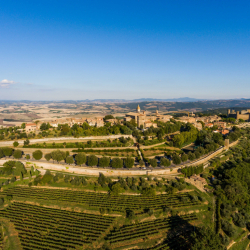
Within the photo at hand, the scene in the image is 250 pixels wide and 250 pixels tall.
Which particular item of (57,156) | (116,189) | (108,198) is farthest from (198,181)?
(57,156)

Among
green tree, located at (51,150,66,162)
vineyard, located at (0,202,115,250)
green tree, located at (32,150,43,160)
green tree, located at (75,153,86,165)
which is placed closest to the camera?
vineyard, located at (0,202,115,250)

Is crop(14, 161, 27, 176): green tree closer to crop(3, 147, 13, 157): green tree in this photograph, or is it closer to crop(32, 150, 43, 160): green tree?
crop(32, 150, 43, 160): green tree

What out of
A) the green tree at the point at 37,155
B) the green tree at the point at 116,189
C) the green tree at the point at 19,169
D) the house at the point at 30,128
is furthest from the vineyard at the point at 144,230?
the house at the point at 30,128

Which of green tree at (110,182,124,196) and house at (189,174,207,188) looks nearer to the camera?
green tree at (110,182,124,196)

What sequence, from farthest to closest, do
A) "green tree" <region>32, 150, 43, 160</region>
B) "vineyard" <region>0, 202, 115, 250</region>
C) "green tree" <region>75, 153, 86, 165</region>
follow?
"green tree" <region>32, 150, 43, 160</region> → "green tree" <region>75, 153, 86, 165</region> → "vineyard" <region>0, 202, 115, 250</region>

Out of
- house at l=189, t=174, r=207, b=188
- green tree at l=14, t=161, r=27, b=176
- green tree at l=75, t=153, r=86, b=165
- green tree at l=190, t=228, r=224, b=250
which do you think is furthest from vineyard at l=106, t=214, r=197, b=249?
green tree at l=14, t=161, r=27, b=176

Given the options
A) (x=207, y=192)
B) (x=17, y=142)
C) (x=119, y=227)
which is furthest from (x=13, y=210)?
(x=207, y=192)

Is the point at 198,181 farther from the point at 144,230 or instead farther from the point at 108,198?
the point at 108,198
